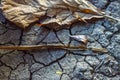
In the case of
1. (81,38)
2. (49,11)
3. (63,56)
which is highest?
(49,11)

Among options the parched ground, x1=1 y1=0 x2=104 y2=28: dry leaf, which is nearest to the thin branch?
the parched ground

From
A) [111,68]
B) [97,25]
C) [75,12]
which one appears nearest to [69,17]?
[75,12]

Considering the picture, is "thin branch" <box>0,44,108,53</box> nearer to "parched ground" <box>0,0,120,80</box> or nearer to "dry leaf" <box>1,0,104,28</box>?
"parched ground" <box>0,0,120,80</box>

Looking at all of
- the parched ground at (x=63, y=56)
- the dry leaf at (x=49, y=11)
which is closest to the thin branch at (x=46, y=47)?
the parched ground at (x=63, y=56)

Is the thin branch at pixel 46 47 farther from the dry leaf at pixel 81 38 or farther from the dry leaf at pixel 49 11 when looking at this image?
the dry leaf at pixel 49 11

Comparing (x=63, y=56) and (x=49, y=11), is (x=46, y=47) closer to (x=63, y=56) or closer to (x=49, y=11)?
(x=63, y=56)

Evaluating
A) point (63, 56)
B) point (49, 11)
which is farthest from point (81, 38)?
point (49, 11)
